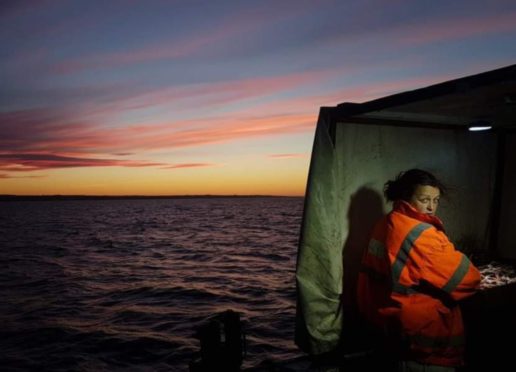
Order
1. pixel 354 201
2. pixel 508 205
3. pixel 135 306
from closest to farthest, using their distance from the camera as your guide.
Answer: pixel 354 201 < pixel 508 205 < pixel 135 306

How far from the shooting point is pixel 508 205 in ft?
23.2

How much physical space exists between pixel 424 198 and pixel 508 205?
4.37m

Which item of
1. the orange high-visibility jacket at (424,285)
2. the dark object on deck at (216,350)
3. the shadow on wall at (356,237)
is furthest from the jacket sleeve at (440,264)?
the dark object on deck at (216,350)

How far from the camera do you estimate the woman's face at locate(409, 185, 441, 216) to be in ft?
12.2

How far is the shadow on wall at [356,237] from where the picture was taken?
5262mm

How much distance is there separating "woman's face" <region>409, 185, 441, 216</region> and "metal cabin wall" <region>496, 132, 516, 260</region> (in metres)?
4.21

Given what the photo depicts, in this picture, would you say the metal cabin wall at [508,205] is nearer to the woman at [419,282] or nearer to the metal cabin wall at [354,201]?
the metal cabin wall at [354,201]

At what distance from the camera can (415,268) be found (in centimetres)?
330

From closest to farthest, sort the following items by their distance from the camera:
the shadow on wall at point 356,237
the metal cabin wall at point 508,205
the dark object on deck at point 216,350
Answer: the dark object on deck at point 216,350
the shadow on wall at point 356,237
the metal cabin wall at point 508,205

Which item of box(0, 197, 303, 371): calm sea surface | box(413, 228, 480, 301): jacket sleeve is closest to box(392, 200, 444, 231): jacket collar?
box(413, 228, 480, 301): jacket sleeve

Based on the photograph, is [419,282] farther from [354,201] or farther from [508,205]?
[508,205]

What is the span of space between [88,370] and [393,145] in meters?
11.5

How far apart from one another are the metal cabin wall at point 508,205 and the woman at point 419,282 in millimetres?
4165

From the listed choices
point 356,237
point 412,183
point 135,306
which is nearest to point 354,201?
point 356,237
